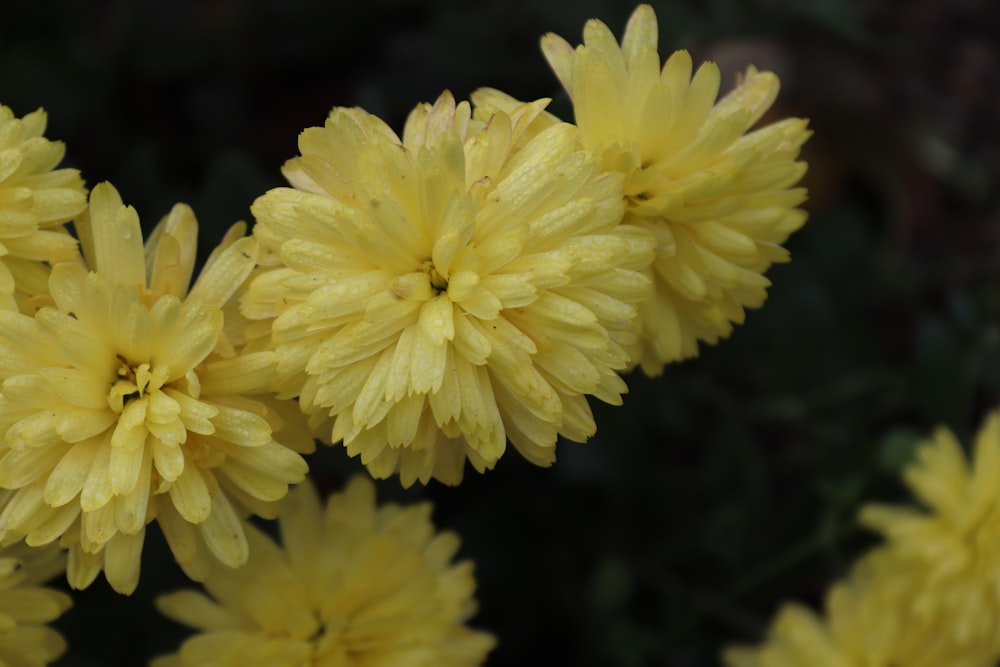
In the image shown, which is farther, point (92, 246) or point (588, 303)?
point (92, 246)

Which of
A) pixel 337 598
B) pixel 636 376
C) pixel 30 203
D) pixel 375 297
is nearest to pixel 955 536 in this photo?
pixel 636 376

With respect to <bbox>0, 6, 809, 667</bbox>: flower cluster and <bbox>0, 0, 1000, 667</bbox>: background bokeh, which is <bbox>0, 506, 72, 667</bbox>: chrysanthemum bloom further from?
<bbox>0, 0, 1000, 667</bbox>: background bokeh

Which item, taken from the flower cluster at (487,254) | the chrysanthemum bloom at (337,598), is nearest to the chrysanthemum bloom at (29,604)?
the chrysanthemum bloom at (337,598)

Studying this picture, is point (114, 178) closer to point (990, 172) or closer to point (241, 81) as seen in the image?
point (241, 81)

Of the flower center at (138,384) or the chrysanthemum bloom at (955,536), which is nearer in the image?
the flower center at (138,384)

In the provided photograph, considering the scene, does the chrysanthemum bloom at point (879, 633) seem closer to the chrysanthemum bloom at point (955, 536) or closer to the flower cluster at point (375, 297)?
the chrysanthemum bloom at point (955, 536)

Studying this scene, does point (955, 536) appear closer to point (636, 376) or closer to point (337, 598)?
point (636, 376)

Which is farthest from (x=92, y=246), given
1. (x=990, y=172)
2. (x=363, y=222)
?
(x=990, y=172)
